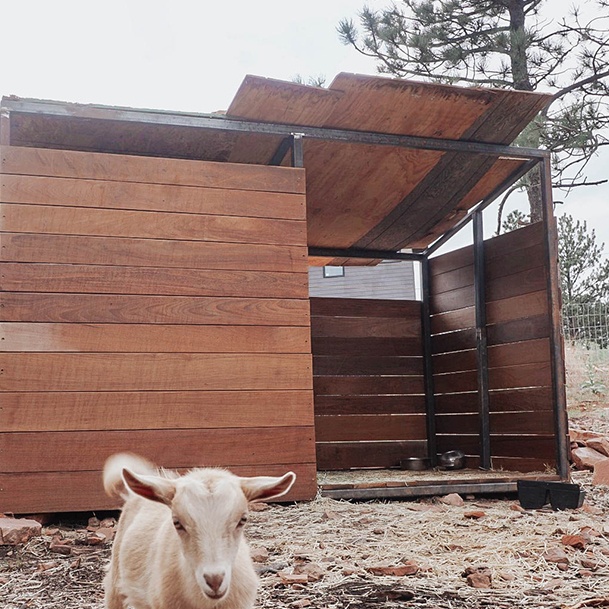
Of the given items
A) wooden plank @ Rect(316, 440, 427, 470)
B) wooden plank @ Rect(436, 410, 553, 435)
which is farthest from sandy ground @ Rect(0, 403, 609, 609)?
wooden plank @ Rect(316, 440, 427, 470)

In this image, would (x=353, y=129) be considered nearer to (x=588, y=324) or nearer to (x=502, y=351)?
(x=502, y=351)

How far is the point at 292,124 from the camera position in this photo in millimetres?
5641

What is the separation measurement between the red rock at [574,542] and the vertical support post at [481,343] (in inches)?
125

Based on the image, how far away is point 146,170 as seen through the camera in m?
5.30

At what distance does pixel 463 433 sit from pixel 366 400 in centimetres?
103

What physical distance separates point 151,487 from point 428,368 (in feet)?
20.6

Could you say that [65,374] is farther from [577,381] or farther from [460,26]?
[577,381]

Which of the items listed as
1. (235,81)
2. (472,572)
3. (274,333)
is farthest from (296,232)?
(472,572)

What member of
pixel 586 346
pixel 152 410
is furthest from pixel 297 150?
pixel 586 346

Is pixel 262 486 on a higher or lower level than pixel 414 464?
higher

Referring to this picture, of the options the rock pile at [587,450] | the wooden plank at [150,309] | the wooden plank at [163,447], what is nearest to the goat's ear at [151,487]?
the wooden plank at [163,447]

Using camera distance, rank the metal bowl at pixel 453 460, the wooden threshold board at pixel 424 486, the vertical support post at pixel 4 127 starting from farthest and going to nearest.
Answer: the metal bowl at pixel 453 460, the wooden threshold board at pixel 424 486, the vertical support post at pixel 4 127

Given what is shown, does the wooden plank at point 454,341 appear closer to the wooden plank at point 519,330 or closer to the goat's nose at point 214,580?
the wooden plank at point 519,330

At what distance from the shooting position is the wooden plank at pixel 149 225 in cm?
504
